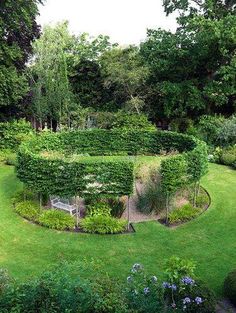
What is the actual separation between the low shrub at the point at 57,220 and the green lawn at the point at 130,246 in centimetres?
27

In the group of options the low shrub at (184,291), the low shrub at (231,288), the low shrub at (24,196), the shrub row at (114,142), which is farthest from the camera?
the shrub row at (114,142)

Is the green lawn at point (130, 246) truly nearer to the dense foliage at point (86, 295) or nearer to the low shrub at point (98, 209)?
the low shrub at point (98, 209)

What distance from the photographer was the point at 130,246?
45.2ft

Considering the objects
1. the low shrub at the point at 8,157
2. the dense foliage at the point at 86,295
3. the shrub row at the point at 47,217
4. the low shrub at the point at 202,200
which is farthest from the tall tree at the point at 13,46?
the dense foliage at the point at 86,295

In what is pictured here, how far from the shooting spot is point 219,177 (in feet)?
71.8

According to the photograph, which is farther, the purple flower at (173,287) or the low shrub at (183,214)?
the low shrub at (183,214)

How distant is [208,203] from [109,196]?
16.8 feet

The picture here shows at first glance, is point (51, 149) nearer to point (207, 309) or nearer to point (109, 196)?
point (109, 196)

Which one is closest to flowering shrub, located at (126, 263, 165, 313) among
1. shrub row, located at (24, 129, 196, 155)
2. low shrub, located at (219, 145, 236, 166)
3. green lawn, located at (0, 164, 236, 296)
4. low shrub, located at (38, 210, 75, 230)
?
green lawn, located at (0, 164, 236, 296)

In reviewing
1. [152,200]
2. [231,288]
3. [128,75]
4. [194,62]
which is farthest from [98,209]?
[194,62]

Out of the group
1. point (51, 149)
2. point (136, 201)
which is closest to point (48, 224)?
point (136, 201)

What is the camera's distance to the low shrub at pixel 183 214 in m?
15.7

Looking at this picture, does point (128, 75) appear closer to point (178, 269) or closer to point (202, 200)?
point (202, 200)

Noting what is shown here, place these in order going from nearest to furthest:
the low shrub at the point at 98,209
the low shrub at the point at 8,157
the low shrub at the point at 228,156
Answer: the low shrub at the point at 98,209 → the low shrub at the point at 228,156 → the low shrub at the point at 8,157
